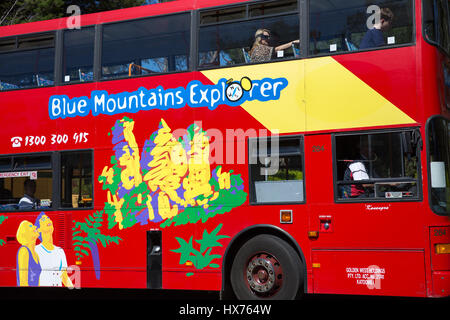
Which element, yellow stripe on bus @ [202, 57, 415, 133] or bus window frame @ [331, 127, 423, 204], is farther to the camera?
yellow stripe on bus @ [202, 57, 415, 133]

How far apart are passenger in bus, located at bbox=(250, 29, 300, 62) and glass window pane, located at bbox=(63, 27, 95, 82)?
2.82m

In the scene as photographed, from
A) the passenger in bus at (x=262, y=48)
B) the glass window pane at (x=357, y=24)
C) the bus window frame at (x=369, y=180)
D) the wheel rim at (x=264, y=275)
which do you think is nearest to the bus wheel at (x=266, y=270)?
the wheel rim at (x=264, y=275)

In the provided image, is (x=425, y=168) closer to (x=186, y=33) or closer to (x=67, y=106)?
(x=186, y=33)

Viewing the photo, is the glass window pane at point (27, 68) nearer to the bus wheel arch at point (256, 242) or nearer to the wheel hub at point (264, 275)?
the bus wheel arch at point (256, 242)

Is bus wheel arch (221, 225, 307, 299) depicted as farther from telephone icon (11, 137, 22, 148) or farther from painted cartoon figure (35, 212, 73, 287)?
telephone icon (11, 137, 22, 148)

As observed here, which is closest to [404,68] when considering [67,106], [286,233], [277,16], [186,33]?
[277,16]

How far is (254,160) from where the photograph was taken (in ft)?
32.3

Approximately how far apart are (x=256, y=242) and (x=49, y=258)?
12.0 feet

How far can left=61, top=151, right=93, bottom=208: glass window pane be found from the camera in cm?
1105

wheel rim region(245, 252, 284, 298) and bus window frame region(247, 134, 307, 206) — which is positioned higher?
bus window frame region(247, 134, 307, 206)

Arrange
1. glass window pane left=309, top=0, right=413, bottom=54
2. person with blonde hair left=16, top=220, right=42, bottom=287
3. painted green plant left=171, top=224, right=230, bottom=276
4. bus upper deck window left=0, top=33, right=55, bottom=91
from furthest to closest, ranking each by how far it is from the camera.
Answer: bus upper deck window left=0, top=33, right=55, bottom=91, person with blonde hair left=16, top=220, right=42, bottom=287, painted green plant left=171, top=224, right=230, bottom=276, glass window pane left=309, top=0, right=413, bottom=54

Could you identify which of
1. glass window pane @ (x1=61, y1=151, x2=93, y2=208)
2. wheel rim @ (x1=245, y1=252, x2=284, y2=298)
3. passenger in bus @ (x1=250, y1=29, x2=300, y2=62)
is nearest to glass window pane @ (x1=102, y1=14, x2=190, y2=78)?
passenger in bus @ (x1=250, y1=29, x2=300, y2=62)

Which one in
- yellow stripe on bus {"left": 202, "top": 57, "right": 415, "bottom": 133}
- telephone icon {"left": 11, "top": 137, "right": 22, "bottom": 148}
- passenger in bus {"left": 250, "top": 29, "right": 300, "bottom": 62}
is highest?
passenger in bus {"left": 250, "top": 29, "right": 300, "bottom": 62}
